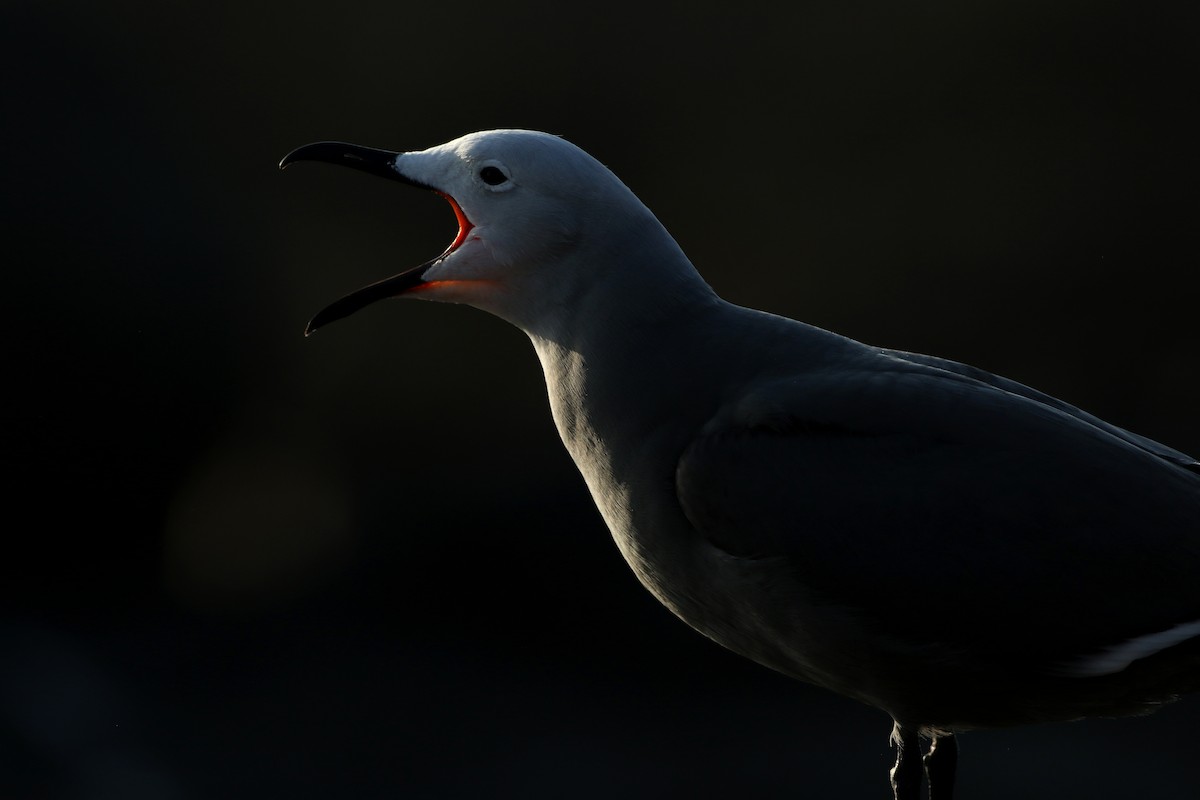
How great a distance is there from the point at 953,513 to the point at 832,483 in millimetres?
95

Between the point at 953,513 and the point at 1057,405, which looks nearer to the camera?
the point at 953,513

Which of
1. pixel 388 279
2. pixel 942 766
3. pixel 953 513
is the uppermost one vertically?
pixel 388 279

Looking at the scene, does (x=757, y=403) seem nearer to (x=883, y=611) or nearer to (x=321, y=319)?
(x=883, y=611)

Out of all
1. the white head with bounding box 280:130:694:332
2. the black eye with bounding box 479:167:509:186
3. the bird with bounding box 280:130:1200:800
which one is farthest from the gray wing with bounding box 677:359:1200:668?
the black eye with bounding box 479:167:509:186

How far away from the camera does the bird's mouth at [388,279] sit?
1.20m

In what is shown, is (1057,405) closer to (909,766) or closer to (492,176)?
(909,766)

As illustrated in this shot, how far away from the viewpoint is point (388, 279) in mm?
1229

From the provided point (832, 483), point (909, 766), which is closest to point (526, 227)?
point (832, 483)

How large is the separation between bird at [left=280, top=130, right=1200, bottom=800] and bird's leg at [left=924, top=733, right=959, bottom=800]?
0.02 m

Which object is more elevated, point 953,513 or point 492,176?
point 492,176

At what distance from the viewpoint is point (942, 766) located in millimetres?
1257

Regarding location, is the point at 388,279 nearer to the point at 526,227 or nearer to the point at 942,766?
the point at 526,227

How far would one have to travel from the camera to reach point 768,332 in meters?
1.17

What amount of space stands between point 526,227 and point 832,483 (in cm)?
34
